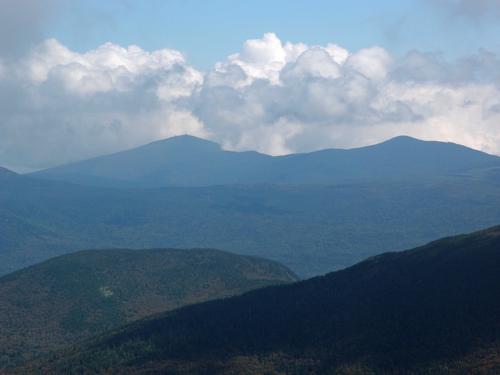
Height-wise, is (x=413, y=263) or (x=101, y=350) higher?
(x=413, y=263)

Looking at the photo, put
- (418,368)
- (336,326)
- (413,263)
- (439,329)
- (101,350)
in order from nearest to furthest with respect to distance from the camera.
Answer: (418,368) < (439,329) < (336,326) < (101,350) < (413,263)

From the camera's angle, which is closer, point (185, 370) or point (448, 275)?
point (185, 370)

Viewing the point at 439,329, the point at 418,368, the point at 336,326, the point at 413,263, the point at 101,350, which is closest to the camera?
the point at 418,368

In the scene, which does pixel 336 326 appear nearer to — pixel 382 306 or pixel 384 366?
pixel 382 306

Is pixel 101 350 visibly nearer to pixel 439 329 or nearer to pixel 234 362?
pixel 234 362

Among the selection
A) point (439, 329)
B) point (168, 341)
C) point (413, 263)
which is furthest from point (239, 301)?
point (439, 329)

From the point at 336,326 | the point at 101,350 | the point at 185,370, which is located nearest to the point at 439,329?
the point at 336,326
